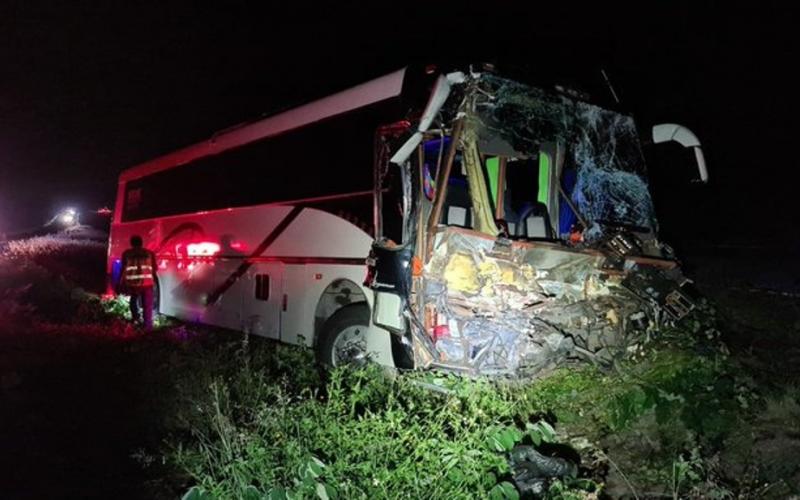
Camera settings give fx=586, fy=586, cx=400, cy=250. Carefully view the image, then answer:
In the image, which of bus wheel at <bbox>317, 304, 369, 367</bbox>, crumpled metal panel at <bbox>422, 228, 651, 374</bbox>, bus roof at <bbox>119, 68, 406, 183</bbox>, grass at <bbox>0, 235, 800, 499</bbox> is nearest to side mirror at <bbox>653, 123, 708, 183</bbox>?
grass at <bbox>0, 235, 800, 499</bbox>

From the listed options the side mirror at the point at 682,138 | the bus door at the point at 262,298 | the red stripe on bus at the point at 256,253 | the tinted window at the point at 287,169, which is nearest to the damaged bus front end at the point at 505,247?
the tinted window at the point at 287,169

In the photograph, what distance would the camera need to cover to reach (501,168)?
589cm

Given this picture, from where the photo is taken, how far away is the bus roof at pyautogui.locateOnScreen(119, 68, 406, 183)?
21.0 ft

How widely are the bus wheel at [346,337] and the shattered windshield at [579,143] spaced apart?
92.9 inches

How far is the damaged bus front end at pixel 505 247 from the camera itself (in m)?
5.17

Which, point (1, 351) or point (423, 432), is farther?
point (1, 351)

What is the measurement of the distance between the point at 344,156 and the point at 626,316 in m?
3.57

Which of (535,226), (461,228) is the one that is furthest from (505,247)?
(535,226)

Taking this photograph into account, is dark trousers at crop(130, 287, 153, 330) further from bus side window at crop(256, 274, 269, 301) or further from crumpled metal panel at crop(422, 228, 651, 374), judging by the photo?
crumpled metal panel at crop(422, 228, 651, 374)

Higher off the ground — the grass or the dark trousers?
the dark trousers

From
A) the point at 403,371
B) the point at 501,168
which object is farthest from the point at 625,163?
the point at 403,371

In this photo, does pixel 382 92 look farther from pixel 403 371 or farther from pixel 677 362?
pixel 677 362

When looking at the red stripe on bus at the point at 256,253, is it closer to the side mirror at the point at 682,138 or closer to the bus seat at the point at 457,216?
the bus seat at the point at 457,216

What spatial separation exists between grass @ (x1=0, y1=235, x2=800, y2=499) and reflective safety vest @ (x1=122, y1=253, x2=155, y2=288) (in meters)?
3.68
